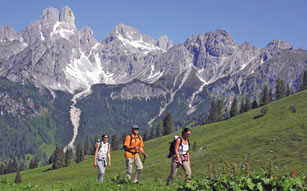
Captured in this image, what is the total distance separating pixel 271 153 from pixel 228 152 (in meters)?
8.88

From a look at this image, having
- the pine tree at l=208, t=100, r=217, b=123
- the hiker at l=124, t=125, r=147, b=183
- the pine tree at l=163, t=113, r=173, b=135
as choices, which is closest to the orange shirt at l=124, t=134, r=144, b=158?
the hiker at l=124, t=125, r=147, b=183

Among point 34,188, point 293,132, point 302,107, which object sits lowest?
point 34,188

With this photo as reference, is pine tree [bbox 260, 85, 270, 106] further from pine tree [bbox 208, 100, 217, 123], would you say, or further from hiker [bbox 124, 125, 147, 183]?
hiker [bbox 124, 125, 147, 183]

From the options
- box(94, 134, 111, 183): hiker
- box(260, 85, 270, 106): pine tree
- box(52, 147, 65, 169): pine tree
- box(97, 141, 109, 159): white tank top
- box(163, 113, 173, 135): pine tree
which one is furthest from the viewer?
box(163, 113, 173, 135): pine tree

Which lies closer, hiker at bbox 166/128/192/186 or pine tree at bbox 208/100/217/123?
hiker at bbox 166/128/192/186

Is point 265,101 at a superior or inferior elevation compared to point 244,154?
superior

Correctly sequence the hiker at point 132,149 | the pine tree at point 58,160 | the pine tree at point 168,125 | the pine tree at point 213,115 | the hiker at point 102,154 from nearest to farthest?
the hiker at point 132,149, the hiker at point 102,154, the pine tree at point 58,160, the pine tree at point 168,125, the pine tree at point 213,115

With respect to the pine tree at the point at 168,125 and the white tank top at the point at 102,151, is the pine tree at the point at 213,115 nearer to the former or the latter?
the pine tree at the point at 168,125

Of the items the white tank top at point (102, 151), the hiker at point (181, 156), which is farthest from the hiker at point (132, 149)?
the white tank top at point (102, 151)

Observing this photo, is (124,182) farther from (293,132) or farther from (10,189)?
(293,132)

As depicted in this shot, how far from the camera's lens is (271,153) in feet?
162

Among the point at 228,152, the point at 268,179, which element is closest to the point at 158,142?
the point at 228,152

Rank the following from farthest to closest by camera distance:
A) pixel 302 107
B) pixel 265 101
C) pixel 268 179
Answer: pixel 265 101 < pixel 302 107 < pixel 268 179

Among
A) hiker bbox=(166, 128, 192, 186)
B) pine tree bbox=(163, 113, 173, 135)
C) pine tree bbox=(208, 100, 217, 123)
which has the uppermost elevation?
pine tree bbox=(208, 100, 217, 123)
